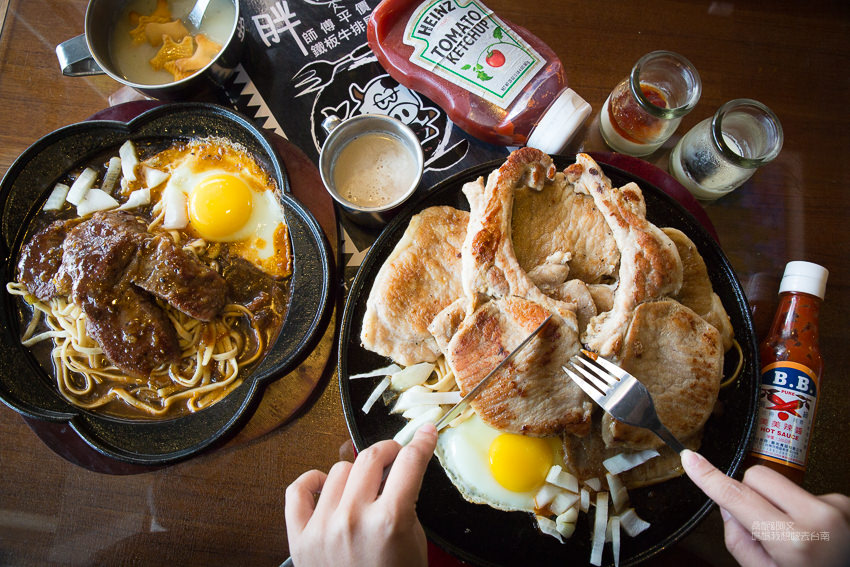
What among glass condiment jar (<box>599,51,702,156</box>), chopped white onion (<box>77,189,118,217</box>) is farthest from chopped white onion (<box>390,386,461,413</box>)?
chopped white onion (<box>77,189,118,217</box>)

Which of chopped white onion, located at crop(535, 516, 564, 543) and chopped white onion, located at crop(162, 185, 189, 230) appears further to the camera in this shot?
chopped white onion, located at crop(162, 185, 189, 230)

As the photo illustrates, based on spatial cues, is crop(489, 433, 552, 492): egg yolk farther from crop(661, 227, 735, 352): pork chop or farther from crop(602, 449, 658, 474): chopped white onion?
crop(661, 227, 735, 352): pork chop

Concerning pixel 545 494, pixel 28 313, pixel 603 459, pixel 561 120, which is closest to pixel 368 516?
pixel 545 494

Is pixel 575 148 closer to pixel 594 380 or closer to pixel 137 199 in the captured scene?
pixel 594 380

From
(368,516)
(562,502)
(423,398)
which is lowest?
(562,502)

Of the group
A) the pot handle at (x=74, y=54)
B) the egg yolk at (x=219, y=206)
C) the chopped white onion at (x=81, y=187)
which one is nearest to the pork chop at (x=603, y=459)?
the egg yolk at (x=219, y=206)

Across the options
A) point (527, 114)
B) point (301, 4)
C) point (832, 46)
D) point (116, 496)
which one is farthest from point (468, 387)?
point (832, 46)

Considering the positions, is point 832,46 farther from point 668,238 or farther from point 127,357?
point 127,357
